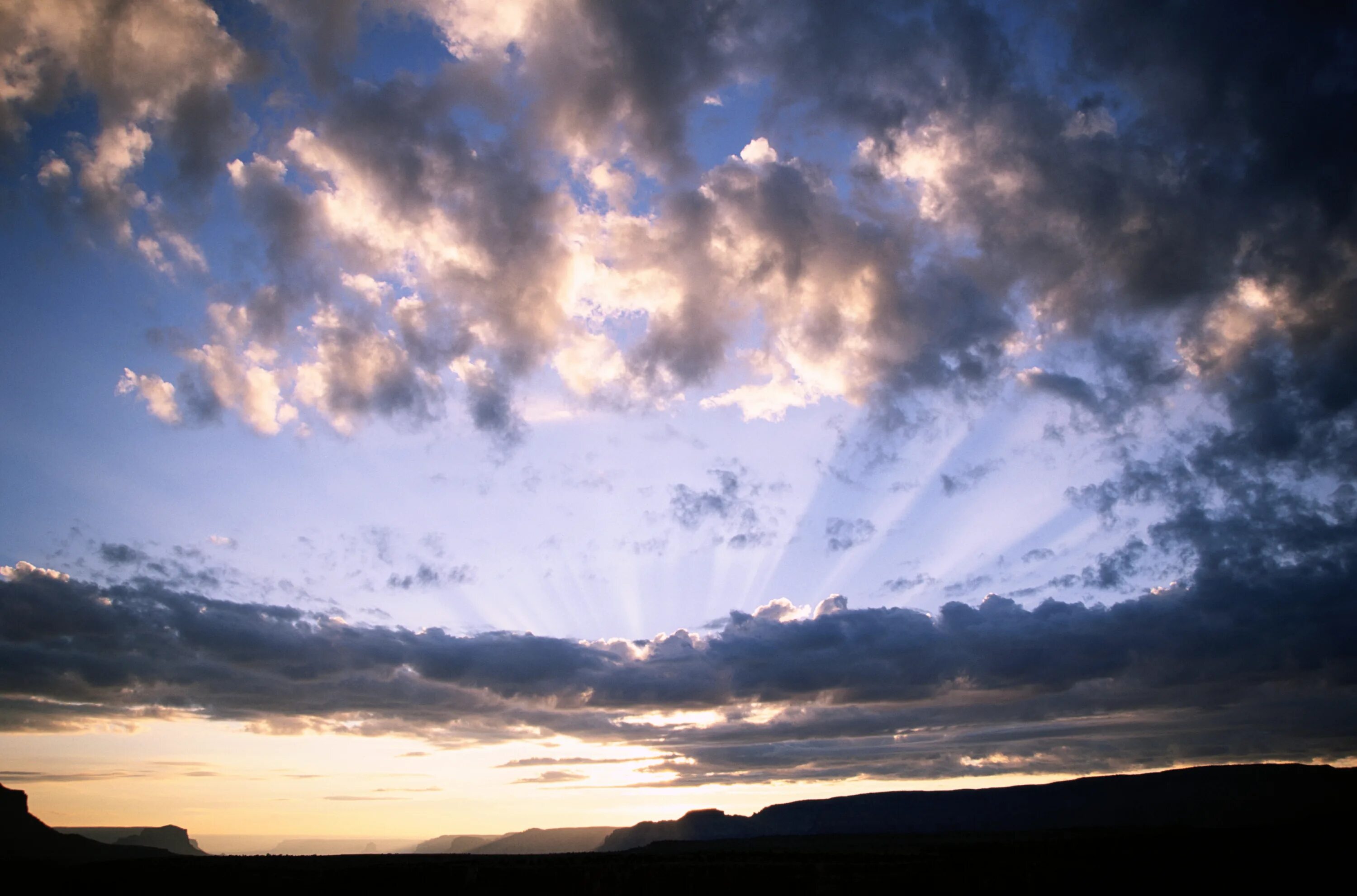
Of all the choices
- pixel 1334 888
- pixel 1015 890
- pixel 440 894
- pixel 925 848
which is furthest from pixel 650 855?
pixel 1334 888

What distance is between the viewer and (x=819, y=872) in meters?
99.1

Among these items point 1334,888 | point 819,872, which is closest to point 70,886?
point 819,872

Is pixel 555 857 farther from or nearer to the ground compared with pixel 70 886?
nearer to the ground

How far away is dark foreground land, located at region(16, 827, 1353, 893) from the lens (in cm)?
8969

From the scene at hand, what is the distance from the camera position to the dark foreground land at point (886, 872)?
294 feet

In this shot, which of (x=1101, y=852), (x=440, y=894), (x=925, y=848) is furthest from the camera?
(x=925, y=848)

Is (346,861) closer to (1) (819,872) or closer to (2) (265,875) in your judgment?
(2) (265,875)

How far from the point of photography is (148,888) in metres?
99.9

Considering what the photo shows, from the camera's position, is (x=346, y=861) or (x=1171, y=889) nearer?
(x=1171, y=889)

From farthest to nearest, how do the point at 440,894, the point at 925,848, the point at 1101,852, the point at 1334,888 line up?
the point at 925,848 < the point at 1101,852 < the point at 440,894 < the point at 1334,888

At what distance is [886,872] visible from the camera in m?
96.1

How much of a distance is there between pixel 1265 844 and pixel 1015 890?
142 feet

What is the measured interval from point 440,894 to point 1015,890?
7230cm

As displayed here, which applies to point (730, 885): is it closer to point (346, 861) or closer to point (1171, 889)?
point (1171, 889)
